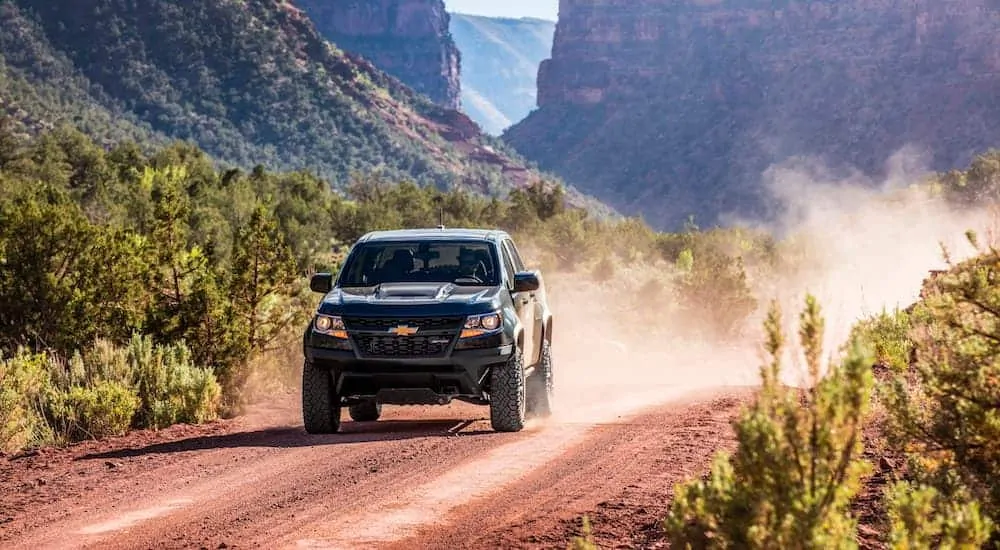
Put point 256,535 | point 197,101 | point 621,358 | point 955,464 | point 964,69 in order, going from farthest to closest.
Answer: point 964,69 < point 197,101 < point 621,358 < point 256,535 < point 955,464

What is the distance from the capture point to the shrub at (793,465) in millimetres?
3922

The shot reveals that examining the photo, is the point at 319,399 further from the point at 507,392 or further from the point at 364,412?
the point at 364,412

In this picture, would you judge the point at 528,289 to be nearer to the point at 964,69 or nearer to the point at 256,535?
the point at 256,535

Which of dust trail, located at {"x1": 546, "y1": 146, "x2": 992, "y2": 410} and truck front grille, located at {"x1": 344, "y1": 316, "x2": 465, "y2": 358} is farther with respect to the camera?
dust trail, located at {"x1": 546, "y1": 146, "x2": 992, "y2": 410}

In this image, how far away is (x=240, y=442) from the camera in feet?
35.9

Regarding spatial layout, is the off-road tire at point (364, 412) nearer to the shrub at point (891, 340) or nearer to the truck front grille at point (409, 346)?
the truck front grille at point (409, 346)

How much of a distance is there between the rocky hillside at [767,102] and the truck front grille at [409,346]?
110 m

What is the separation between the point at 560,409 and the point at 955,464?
883 centimetres

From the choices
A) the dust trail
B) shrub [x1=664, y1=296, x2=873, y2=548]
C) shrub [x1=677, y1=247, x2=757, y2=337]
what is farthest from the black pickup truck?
shrub [x1=677, y1=247, x2=757, y2=337]

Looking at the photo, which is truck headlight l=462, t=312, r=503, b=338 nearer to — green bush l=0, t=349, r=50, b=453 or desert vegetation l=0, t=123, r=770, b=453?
desert vegetation l=0, t=123, r=770, b=453

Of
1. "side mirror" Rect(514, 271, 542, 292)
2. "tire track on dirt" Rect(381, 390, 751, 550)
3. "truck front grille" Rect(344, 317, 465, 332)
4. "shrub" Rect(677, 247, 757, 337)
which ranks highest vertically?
"shrub" Rect(677, 247, 757, 337)

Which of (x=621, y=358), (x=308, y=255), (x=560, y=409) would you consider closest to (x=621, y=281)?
(x=308, y=255)

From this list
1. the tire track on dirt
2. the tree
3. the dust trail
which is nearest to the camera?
the tire track on dirt

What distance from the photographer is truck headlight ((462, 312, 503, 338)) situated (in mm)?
10539
